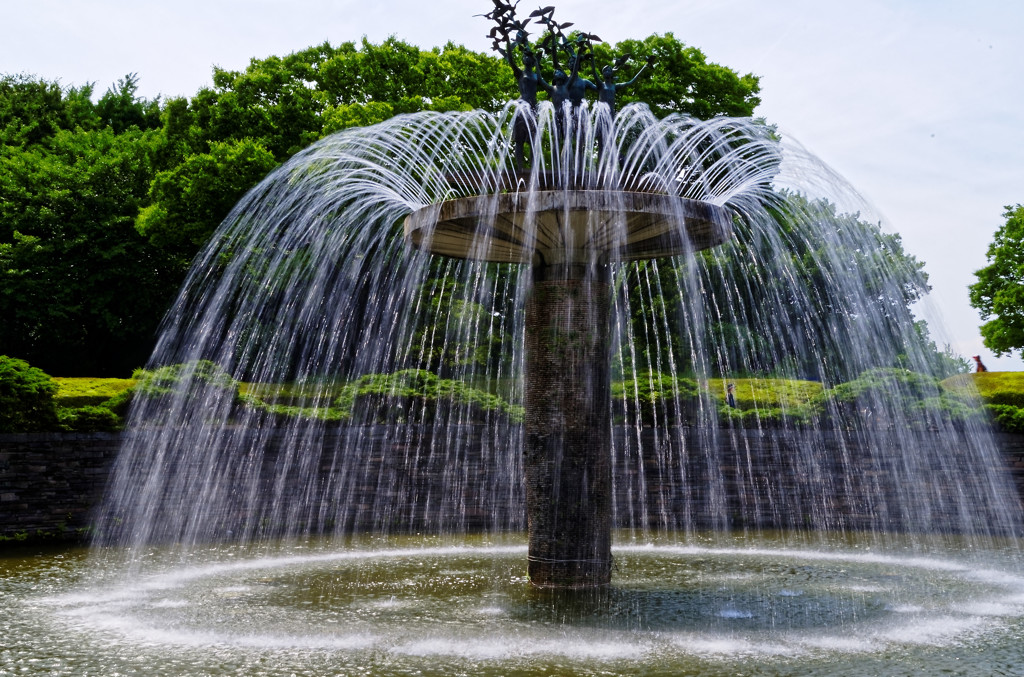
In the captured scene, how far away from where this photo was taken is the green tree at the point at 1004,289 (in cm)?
4038

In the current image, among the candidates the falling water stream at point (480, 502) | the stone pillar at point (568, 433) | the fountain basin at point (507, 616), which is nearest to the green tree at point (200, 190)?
the falling water stream at point (480, 502)

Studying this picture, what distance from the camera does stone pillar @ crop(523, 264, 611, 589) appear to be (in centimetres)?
1053

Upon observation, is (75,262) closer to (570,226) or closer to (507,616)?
(570,226)

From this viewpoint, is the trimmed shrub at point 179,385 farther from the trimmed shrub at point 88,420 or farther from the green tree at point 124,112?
the green tree at point 124,112

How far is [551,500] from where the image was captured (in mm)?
10578

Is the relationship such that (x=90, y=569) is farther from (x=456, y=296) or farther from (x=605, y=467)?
(x=456, y=296)

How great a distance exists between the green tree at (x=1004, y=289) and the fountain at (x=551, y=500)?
24.1 m

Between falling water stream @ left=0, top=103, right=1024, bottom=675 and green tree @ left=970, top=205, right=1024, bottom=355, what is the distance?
1103 cm

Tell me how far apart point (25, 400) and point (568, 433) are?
447 inches

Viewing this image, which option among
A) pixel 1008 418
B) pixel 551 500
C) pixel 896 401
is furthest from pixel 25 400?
pixel 1008 418

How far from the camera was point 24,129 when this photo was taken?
40125mm

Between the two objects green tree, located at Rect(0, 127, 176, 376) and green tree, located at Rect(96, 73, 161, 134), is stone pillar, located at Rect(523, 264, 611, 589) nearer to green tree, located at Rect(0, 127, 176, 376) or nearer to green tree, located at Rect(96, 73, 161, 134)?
green tree, located at Rect(0, 127, 176, 376)

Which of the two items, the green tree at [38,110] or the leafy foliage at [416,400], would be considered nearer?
the leafy foliage at [416,400]

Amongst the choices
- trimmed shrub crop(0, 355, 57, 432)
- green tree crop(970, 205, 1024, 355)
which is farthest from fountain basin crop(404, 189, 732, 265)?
green tree crop(970, 205, 1024, 355)
